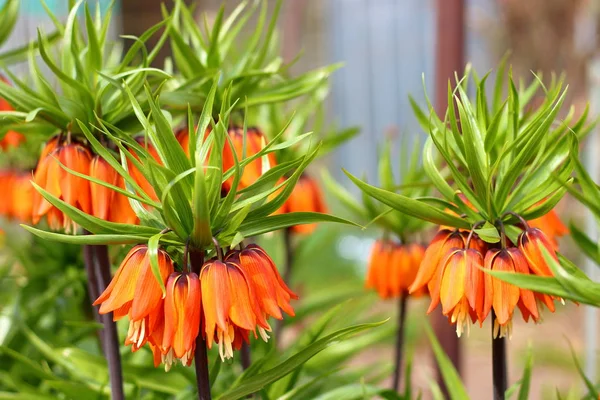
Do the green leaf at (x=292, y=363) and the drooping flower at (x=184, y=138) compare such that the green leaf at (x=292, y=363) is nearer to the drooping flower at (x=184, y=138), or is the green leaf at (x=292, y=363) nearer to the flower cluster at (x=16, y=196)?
the drooping flower at (x=184, y=138)

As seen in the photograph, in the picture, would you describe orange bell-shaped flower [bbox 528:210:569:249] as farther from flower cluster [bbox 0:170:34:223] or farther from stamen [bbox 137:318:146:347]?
flower cluster [bbox 0:170:34:223]

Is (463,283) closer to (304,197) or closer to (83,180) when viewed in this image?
(83,180)

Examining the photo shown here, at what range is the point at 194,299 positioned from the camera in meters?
0.71

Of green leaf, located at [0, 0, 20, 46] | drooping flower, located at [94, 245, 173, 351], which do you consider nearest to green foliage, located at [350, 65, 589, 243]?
drooping flower, located at [94, 245, 173, 351]

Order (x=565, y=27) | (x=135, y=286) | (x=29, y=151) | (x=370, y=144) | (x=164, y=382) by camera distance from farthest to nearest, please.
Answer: (x=370, y=144) < (x=565, y=27) < (x=29, y=151) < (x=164, y=382) < (x=135, y=286)

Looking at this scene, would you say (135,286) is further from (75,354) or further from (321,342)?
(75,354)

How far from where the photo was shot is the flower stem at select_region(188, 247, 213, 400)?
752 millimetres

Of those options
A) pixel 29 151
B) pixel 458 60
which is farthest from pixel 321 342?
pixel 458 60

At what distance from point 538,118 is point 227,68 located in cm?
59

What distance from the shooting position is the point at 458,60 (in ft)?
5.49

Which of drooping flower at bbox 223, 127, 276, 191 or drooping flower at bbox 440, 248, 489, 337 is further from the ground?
drooping flower at bbox 223, 127, 276, 191

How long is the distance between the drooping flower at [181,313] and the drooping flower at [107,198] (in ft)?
0.64

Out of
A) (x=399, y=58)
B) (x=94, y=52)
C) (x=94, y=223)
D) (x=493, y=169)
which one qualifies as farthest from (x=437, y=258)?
(x=399, y=58)

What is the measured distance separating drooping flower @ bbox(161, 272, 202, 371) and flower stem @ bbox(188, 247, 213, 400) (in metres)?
0.04
